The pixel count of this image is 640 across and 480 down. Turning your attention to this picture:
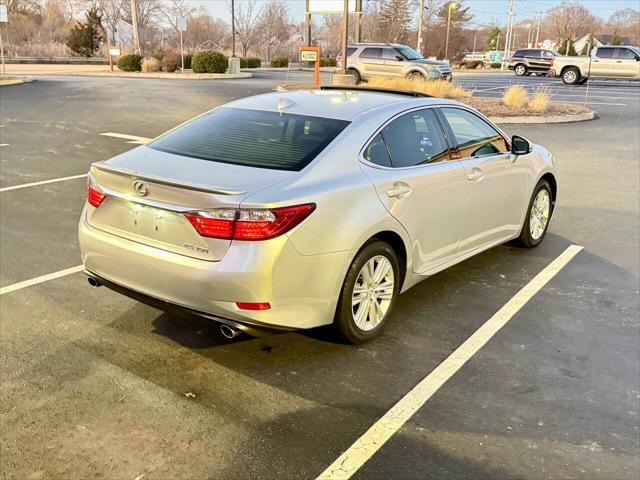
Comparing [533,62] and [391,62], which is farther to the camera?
[533,62]

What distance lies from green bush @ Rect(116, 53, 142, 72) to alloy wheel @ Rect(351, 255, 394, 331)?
124ft

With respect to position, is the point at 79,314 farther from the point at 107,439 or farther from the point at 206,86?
the point at 206,86

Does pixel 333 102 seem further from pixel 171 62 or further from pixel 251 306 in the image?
pixel 171 62

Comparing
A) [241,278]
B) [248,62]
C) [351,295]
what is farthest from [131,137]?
[248,62]

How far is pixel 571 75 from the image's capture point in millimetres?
33156

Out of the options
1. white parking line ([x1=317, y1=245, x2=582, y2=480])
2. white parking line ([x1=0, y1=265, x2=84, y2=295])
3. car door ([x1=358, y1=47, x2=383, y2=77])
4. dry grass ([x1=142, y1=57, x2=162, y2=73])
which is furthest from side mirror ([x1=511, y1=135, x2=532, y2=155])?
dry grass ([x1=142, y1=57, x2=162, y2=73])

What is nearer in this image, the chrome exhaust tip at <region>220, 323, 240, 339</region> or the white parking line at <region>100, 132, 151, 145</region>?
the chrome exhaust tip at <region>220, 323, 240, 339</region>

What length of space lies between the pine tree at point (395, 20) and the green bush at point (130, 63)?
48.5m

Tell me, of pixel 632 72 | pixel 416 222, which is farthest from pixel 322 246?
pixel 632 72

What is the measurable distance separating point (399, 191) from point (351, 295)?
795mm

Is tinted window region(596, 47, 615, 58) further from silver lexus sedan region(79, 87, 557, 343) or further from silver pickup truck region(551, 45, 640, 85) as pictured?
silver lexus sedan region(79, 87, 557, 343)

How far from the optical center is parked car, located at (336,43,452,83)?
2714cm

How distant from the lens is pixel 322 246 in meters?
3.54

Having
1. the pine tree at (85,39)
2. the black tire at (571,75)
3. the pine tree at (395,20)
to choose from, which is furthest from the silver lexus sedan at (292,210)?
the pine tree at (395,20)
